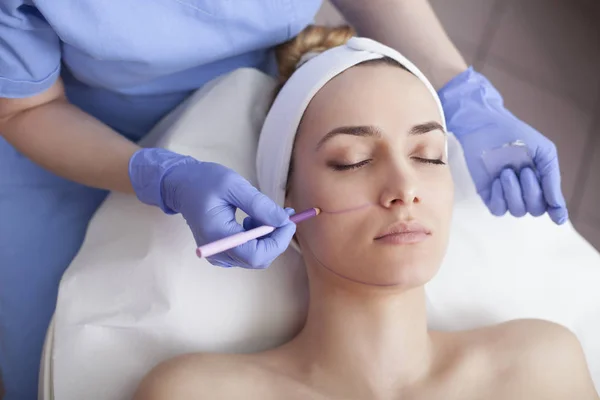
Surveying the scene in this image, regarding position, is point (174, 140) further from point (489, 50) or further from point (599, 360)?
point (489, 50)

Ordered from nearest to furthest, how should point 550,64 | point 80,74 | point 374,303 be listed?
point 374,303 → point 80,74 → point 550,64

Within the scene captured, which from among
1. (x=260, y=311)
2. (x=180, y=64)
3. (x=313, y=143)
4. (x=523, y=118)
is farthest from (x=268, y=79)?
(x=523, y=118)

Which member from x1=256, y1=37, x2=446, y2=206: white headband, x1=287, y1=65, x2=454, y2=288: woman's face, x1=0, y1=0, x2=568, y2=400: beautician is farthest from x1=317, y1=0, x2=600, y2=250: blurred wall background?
x1=287, y1=65, x2=454, y2=288: woman's face

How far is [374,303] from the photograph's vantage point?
1.06 meters

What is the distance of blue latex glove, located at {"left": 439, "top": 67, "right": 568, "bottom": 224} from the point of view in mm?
1270

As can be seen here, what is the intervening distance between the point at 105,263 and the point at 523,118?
173cm

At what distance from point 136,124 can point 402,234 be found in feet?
2.50

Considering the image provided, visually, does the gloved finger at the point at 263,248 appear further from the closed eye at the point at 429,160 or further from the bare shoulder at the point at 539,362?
the bare shoulder at the point at 539,362

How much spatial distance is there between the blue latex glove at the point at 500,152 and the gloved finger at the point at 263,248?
24.5 inches

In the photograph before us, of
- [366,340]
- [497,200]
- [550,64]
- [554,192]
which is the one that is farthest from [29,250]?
[550,64]

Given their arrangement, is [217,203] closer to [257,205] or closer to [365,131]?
[257,205]

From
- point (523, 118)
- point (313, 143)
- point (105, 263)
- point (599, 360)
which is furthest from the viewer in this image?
point (523, 118)

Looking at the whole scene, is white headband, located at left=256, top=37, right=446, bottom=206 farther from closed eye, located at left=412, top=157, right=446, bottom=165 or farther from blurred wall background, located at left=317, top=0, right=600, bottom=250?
blurred wall background, located at left=317, top=0, right=600, bottom=250

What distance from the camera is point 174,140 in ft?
4.14
